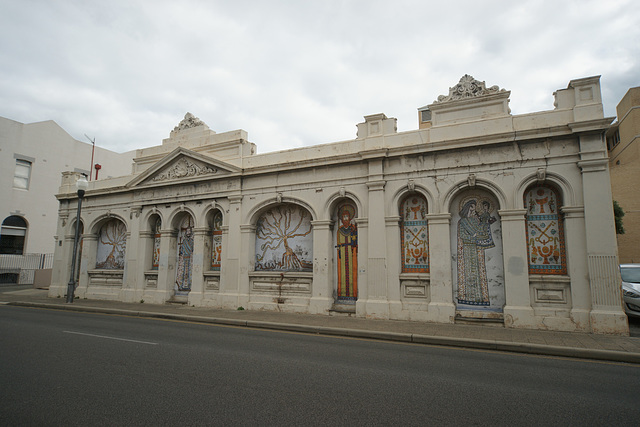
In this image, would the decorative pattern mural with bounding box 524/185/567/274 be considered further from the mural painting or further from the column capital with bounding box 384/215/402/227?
the column capital with bounding box 384/215/402/227

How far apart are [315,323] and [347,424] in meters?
6.96

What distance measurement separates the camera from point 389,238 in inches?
468

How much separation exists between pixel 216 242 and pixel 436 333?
9.81 metres

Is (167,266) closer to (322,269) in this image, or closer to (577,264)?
(322,269)

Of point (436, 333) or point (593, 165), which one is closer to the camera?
point (436, 333)

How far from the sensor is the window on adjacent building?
27.0m

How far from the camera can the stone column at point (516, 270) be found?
33.0 feet

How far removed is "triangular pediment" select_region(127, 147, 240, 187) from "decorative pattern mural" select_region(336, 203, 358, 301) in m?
4.75

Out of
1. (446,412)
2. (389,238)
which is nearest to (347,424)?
(446,412)

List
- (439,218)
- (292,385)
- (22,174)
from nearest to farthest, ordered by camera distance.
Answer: (292,385) < (439,218) < (22,174)

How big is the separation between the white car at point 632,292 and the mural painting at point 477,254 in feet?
13.4

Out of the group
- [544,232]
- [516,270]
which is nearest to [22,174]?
[516,270]

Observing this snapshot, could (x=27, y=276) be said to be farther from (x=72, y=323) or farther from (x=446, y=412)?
(x=446, y=412)

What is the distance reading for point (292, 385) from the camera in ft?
16.3
